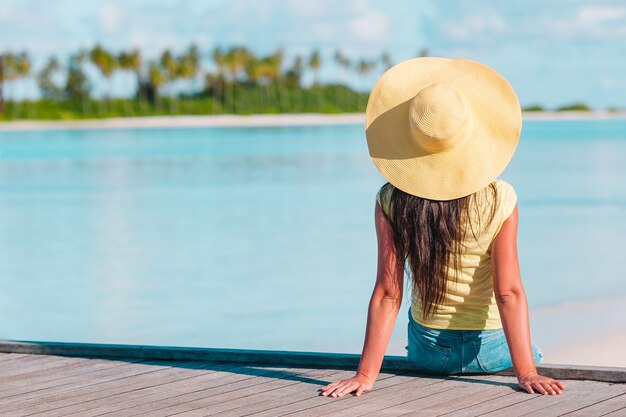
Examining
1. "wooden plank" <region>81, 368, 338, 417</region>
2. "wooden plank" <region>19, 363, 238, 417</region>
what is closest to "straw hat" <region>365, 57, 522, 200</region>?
"wooden plank" <region>81, 368, 338, 417</region>

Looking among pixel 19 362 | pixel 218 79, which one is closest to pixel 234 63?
pixel 218 79

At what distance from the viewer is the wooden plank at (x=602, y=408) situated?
3.46m

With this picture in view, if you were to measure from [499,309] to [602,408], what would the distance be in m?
0.49

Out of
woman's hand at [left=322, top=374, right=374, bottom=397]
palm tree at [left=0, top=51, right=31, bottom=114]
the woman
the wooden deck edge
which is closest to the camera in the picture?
the woman

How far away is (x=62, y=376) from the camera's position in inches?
168

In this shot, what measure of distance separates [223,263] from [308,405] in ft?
33.0

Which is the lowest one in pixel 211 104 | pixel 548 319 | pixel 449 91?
pixel 548 319

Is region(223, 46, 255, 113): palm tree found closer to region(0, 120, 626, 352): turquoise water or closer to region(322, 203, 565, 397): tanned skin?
region(0, 120, 626, 352): turquoise water

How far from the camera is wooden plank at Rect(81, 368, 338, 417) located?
145 inches

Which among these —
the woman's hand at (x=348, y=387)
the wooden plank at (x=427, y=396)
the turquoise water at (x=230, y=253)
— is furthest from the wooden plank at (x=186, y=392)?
the turquoise water at (x=230, y=253)

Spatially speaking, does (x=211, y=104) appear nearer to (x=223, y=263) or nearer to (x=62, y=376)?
(x=223, y=263)

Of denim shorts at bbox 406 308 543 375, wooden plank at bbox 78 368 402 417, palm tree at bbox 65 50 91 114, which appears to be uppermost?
palm tree at bbox 65 50 91 114

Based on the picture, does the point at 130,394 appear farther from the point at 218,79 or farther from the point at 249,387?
the point at 218,79

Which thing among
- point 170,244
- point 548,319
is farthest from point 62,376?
point 170,244
